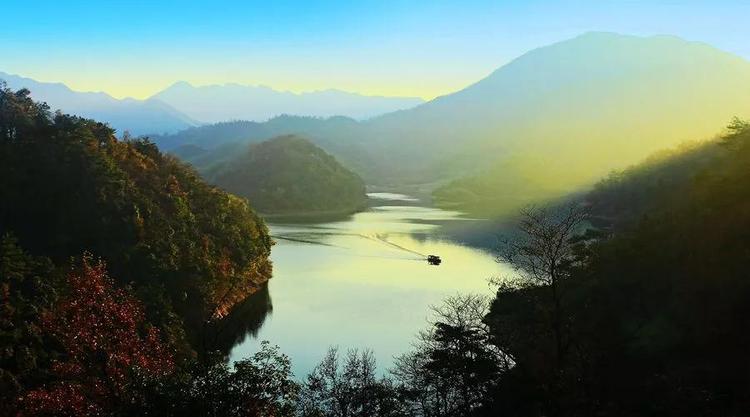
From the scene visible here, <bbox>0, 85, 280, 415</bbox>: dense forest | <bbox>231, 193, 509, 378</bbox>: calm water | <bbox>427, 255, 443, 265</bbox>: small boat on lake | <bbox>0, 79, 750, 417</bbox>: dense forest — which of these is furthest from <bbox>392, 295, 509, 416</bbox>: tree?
<bbox>427, 255, 443, 265</bbox>: small boat on lake

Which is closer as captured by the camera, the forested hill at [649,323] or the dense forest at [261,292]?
the dense forest at [261,292]

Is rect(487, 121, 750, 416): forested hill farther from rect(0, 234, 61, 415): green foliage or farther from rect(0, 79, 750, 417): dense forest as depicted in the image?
rect(0, 234, 61, 415): green foliage

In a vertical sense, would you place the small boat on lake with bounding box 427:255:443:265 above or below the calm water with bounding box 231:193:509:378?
above

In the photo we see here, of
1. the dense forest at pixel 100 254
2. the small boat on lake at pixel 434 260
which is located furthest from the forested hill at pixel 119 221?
the small boat on lake at pixel 434 260

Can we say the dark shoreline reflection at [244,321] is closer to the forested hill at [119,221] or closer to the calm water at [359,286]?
the calm water at [359,286]

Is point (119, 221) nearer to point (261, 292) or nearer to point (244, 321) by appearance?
point (244, 321)

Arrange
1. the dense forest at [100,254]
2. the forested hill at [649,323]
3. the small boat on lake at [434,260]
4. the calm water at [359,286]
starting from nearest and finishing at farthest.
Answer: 1. the dense forest at [100,254]
2. the forested hill at [649,323]
3. the calm water at [359,286]
4. the small boat on lake at [434,260]

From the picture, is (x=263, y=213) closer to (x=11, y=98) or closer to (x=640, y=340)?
(x=11, y=98)
